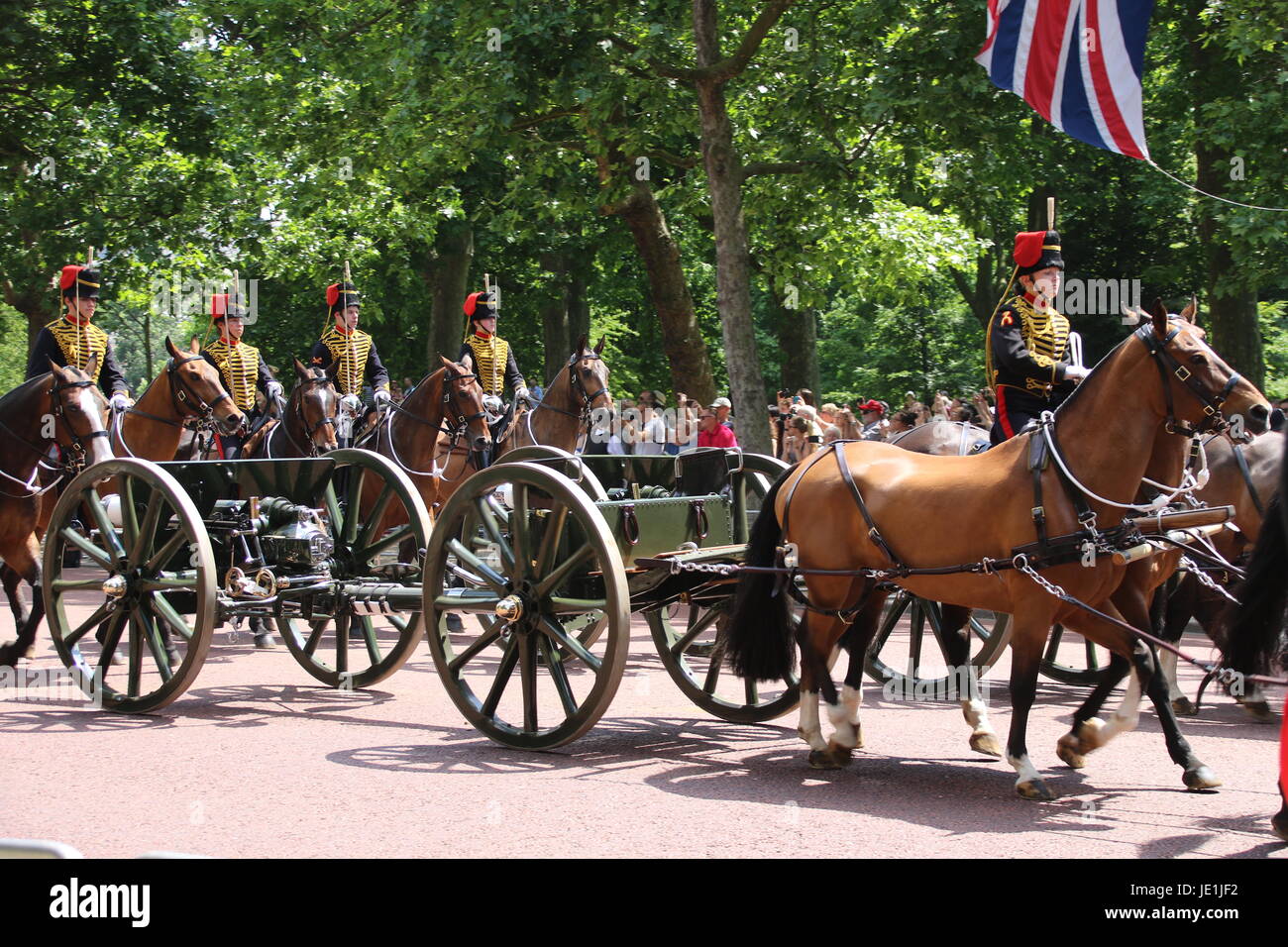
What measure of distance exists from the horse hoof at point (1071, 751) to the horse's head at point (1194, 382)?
153 cm

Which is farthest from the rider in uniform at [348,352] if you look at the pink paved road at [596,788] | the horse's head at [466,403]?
the pink paved road at [596,788]

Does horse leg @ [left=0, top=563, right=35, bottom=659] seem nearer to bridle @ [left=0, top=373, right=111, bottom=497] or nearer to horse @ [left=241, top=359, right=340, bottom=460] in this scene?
bridle @ [left=0, top=373, right=111, bottom=497]

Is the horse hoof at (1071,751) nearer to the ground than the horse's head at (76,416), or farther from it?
nearer to the ground

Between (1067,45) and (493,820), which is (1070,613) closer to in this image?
(493,820)

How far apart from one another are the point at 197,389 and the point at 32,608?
2.17 meters

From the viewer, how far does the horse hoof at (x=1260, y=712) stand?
787cm

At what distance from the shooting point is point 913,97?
49.4 feet

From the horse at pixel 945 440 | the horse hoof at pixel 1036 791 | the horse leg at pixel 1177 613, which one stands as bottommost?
the horse hoof at pixel 1036 791

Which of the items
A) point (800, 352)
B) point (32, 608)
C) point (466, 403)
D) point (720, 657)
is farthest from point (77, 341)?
point (800, 352)

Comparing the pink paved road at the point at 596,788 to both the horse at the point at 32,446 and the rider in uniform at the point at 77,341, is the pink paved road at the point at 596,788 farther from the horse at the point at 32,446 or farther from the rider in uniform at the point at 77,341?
the rider in uniform at the point at 77,341

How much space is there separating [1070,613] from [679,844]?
2.22 meters

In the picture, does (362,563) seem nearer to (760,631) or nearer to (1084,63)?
(760,631)
